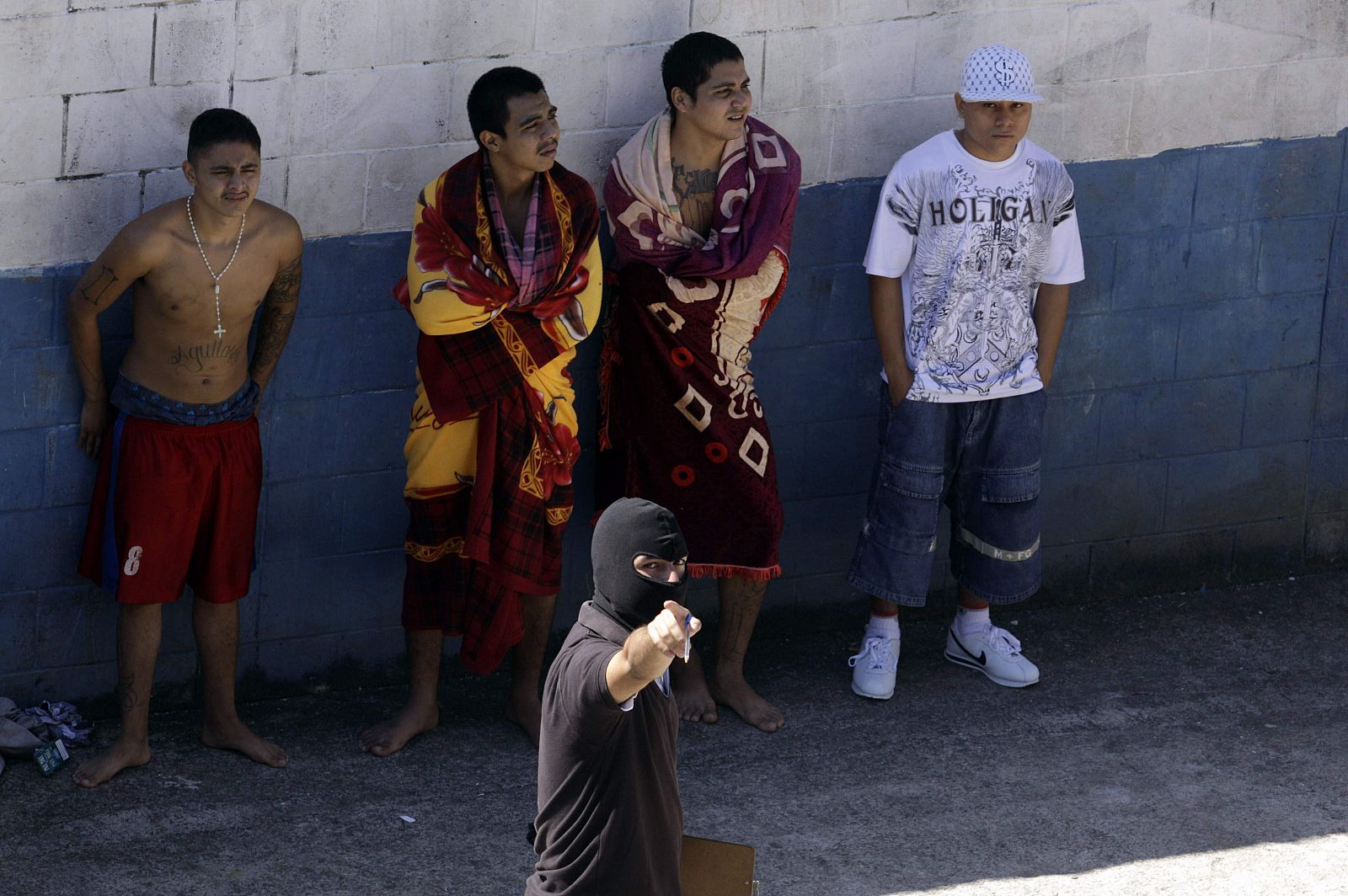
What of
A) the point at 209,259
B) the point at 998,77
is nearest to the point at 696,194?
the point at 998,77

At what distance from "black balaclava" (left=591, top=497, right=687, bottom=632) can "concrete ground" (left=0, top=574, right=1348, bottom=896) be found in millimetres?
1555

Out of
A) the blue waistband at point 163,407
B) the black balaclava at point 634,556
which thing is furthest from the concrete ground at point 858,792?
the black balaclava at point 634,556

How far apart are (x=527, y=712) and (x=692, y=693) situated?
1.82ft

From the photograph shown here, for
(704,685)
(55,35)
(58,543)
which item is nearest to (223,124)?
(55,35)

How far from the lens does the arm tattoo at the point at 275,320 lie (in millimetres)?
5254

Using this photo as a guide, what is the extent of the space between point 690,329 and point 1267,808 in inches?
89.8

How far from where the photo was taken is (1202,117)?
637cm

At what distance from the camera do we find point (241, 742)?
17.6 ft

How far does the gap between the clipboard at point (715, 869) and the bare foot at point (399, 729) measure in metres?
1.93

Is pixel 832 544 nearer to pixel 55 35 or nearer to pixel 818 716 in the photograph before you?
pixel 818 716

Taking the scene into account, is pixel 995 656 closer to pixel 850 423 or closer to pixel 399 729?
pixel 850 423

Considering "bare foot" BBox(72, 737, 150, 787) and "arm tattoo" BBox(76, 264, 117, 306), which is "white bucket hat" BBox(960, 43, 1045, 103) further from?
"bare foot" BBox(72, 737, 150, 787)

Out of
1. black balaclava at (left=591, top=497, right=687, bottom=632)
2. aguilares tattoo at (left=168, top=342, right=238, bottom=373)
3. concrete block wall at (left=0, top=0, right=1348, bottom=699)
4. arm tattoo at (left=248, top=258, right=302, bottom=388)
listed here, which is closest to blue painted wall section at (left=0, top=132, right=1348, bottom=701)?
concrete block wall at (left=0, top=0, right=1348, bottom=699)

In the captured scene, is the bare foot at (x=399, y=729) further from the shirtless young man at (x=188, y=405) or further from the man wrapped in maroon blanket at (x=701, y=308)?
the man wrapped in maroon blanket at (x=701, y=308)
